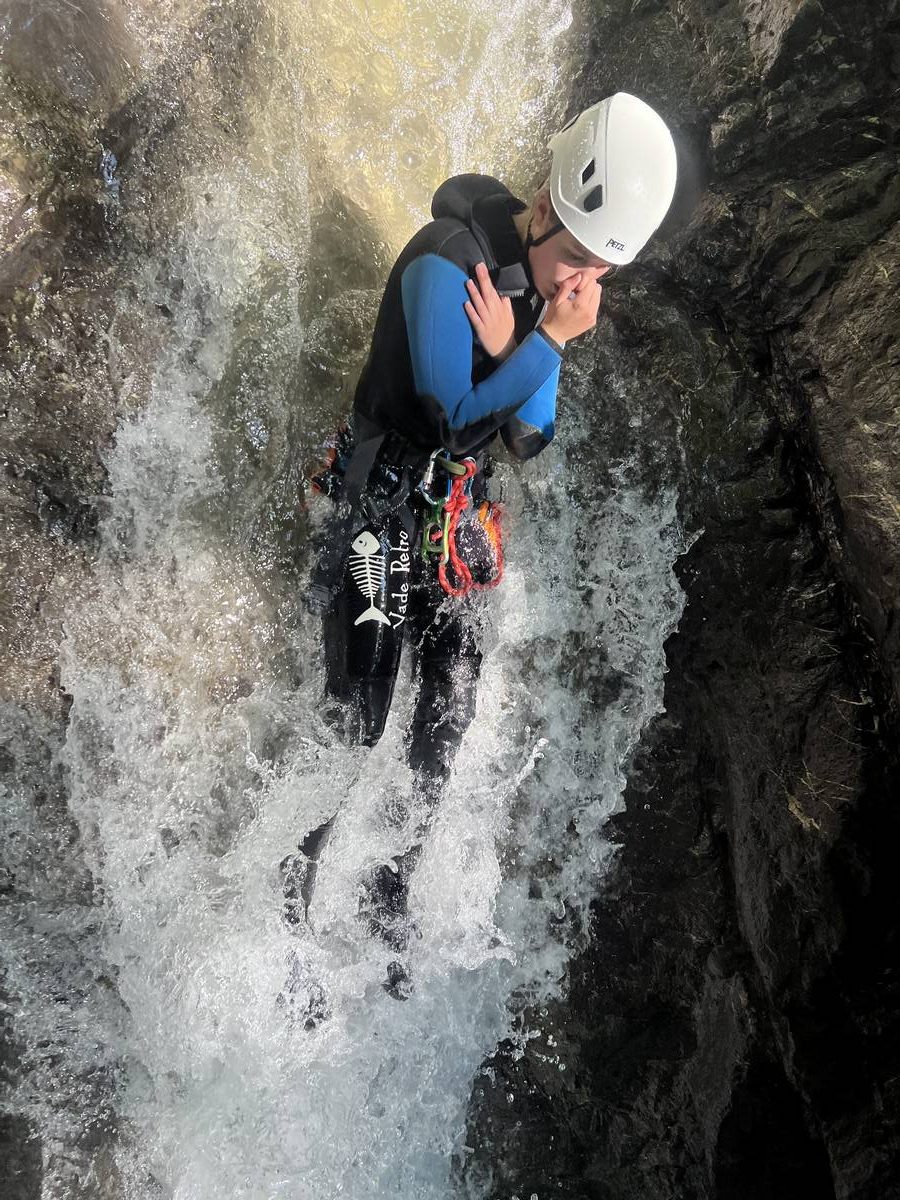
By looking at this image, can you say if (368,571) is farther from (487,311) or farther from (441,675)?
(487,311)

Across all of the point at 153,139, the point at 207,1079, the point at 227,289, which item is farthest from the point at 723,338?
the point at 207,1079

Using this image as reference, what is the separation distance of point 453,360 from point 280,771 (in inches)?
70.1

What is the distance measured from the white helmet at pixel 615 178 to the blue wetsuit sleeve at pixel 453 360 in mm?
392

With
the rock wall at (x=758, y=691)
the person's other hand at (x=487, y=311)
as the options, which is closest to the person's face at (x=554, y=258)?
the person's other hand at (x=487, y=311)

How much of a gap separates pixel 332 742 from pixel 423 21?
3335mm

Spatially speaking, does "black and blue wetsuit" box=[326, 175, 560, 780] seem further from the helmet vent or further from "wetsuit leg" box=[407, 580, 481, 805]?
the helmet vent

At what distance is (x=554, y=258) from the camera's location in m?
2.60

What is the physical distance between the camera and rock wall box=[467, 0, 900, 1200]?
8.49 feet

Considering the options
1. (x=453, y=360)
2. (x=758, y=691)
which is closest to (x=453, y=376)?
(x=453, y=360)

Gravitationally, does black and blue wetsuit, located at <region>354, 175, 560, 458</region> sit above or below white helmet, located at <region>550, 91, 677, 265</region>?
below

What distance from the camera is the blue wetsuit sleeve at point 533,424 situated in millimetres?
2902

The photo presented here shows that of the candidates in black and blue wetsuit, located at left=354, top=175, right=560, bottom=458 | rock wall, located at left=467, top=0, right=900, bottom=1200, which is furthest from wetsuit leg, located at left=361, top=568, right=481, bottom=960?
rock wall, located at left=467, top=0, right=900, bottom=1200

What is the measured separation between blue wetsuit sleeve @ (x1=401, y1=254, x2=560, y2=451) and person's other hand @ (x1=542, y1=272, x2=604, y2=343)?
87mm

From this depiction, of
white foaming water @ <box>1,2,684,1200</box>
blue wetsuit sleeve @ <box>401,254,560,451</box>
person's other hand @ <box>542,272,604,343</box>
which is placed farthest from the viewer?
white foaming water @ <box>1,2,684,1200</box>
